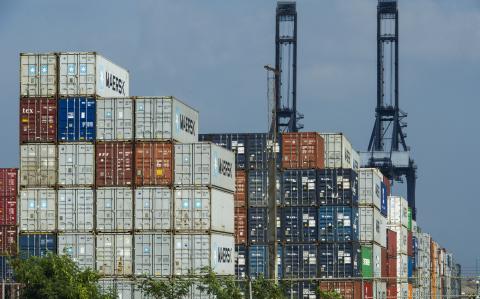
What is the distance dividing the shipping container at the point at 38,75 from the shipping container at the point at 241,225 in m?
21.0

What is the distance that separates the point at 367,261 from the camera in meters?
98.1

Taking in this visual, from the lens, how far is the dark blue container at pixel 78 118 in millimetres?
75500

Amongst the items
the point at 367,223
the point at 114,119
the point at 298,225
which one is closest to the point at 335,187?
the point at 298,225

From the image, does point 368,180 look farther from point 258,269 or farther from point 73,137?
point 73,137

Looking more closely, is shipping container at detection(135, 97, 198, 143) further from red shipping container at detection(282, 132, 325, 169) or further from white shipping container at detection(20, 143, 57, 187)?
red shipping container at detection(282, 132, 325, 169)

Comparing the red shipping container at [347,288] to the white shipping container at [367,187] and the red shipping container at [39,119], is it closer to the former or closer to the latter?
the white shipping container at [367,187]

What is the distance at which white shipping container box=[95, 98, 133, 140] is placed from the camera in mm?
75250

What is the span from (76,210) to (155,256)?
5397mm

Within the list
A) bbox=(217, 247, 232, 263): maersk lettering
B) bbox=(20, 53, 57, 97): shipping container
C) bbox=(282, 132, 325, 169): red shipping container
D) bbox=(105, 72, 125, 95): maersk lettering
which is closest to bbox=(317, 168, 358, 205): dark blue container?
Answer: bbox=(282, 132, 325, 169): red shipping container

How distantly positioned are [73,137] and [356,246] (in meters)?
26.1

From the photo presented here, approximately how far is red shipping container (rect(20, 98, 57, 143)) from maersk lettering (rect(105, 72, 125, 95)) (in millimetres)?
4021

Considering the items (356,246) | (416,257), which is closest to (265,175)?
(356,246)

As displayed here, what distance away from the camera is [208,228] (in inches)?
2948

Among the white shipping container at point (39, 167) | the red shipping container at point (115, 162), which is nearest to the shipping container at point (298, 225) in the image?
the red shipping container at point (115, 162)
